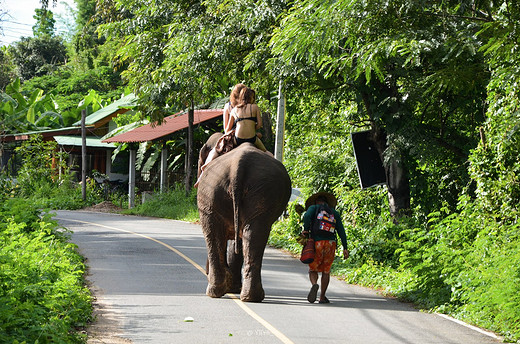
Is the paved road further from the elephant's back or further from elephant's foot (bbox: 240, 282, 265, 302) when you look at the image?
the elephant's back

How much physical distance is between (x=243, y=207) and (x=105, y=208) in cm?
2654

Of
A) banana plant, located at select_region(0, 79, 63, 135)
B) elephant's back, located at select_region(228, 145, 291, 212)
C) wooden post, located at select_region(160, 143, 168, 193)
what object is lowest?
elephant's back, located at select_region(228, 145, 291, 212)

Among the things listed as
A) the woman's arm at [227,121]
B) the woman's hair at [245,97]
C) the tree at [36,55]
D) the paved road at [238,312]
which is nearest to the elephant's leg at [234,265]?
the paved road at [238,312]

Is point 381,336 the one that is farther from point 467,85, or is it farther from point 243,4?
point 243,4

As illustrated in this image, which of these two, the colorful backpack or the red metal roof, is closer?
the colorful backpack

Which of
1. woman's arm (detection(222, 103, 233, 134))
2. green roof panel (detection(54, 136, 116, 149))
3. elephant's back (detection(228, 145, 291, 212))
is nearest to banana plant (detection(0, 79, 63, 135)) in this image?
green roof panel (detection(54, 136, 116, 149))

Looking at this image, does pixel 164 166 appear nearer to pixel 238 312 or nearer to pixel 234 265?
pixel 234 265

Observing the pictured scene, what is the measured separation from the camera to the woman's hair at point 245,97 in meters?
11.3

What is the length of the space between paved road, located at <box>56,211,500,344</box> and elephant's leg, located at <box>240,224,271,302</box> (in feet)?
0.55

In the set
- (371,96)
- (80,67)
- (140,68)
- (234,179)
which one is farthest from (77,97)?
(234,179)

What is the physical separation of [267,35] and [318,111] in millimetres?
2918

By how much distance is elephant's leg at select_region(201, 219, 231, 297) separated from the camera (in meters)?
10.8

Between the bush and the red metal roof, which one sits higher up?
the red metal roof

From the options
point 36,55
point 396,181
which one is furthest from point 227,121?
point 36,55
